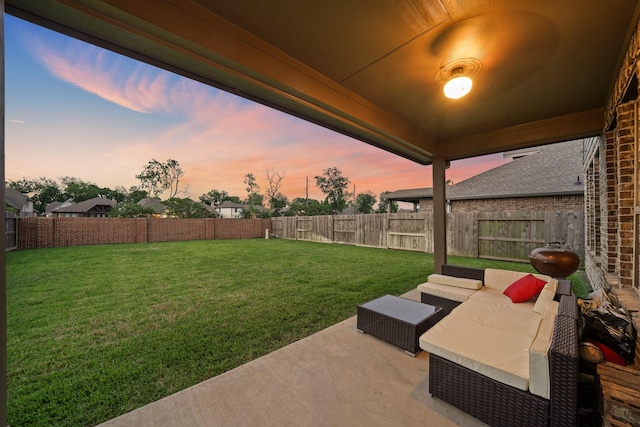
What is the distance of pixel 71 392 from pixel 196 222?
14225mm

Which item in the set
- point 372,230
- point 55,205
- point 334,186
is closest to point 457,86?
point 372,230

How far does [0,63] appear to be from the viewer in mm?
1239

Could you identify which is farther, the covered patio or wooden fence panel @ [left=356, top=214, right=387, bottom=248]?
wooden fence panel @ [left=356, top=214, right=387, bottom=248]

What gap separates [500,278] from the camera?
10.4 ft

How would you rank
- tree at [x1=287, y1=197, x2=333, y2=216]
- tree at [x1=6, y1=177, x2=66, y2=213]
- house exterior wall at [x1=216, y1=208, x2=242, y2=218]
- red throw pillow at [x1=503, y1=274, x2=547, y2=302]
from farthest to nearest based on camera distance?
house exterior wall at [x1=216, y1=208, x2=242, y2=218], tree at [x1=6, y1=177, x2=66, y2=213], tree at [x1=287, y1=197, x2=333, y2=216], red throw pillow at [x1=503, y1=274, x2=547, y2=302]

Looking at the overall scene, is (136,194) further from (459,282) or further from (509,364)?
(509,364)

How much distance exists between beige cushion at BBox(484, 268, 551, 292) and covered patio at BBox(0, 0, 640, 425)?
817 mm

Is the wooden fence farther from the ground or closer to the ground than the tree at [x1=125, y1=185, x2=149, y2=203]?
closer to the ground

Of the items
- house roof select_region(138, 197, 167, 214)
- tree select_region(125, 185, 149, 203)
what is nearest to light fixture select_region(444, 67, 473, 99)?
house roof select_region(138, 197, 167, 214)

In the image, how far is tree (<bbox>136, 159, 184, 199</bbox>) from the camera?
22.3m

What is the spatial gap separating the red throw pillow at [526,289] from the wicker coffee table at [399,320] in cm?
77

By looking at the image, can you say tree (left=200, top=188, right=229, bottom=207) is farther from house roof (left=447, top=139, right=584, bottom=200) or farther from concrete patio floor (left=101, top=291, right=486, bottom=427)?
concrete patio floor (left=101, top=291, right=486, bottom=427)

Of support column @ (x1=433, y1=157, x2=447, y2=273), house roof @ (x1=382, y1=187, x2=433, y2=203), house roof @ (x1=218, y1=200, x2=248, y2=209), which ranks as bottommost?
support column @ (x1=433, y1=157, x2=447, y2=273)

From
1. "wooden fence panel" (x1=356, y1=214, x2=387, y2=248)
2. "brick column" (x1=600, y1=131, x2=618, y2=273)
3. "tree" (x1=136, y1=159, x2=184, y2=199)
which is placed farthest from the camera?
"tree" (x1=136, y1=159, x2=184, y2=199)
